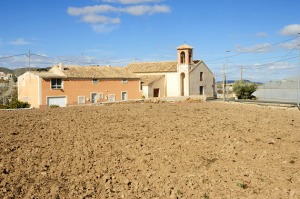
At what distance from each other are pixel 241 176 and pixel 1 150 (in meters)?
7.46

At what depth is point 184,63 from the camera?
172ft

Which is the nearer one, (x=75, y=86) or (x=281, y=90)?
(x=75, y=86)

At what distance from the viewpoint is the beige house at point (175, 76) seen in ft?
170

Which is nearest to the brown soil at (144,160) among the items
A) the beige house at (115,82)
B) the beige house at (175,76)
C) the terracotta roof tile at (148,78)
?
the beige house at (115,82)

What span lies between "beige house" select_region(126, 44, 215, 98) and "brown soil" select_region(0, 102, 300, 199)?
35.9 m

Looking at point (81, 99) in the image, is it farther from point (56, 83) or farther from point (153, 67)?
point (153, 67)

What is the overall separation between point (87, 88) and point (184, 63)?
55.2 feet

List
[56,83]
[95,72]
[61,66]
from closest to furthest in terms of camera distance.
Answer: [56,83] < [61,66] < [95,72]

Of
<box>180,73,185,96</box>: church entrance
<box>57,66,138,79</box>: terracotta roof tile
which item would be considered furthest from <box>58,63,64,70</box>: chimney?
<box>180,73,185,96</box>: church entrance

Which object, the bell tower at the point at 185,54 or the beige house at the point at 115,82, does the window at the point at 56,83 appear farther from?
the bell tower at the point at 185,54

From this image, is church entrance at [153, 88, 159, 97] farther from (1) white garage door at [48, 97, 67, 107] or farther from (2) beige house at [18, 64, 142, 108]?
(1) white garage door at [48, 97, 67, 107]

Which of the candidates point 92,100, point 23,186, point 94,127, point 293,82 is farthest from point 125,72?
point 23,186

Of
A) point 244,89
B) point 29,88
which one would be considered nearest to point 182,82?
point 244,89

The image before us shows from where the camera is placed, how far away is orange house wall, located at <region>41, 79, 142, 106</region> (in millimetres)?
40312
